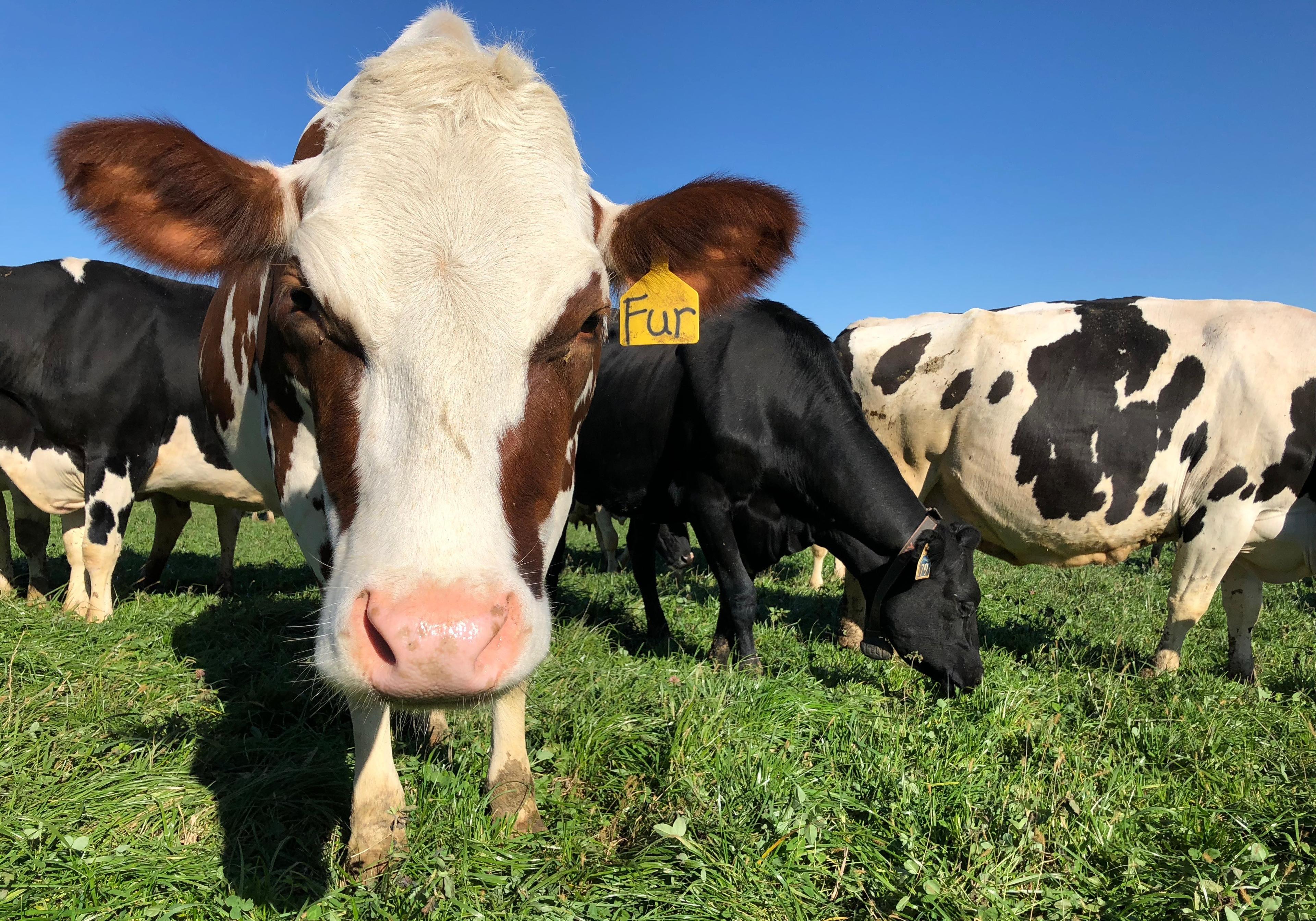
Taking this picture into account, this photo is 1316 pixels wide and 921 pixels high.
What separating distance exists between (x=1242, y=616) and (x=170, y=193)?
6.63 metres

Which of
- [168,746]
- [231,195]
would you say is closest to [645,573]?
[168,746]

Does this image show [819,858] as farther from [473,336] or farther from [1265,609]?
[1265,609]

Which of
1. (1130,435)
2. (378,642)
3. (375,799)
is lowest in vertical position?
(375,799)

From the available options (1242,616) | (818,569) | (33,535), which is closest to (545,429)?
(1242,616)

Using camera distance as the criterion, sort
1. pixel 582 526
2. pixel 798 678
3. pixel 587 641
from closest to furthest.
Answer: pixel 798 678 → pixel 587 641 → pixel 582 526

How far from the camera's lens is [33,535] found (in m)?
6.45

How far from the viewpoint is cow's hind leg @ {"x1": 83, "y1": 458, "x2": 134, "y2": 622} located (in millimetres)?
5348

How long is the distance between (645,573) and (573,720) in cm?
280

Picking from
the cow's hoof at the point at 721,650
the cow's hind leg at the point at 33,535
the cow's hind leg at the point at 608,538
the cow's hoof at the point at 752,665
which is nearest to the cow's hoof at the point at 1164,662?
the cow's hoof at the point at 752,665

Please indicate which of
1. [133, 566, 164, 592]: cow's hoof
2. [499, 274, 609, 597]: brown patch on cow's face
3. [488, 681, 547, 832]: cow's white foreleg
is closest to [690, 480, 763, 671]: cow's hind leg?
[488, 681, 547, 832]: cow's white foreleg

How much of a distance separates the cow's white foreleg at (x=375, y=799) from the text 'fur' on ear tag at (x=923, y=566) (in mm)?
3055

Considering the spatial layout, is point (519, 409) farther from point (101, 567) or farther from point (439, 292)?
point (101, 567)

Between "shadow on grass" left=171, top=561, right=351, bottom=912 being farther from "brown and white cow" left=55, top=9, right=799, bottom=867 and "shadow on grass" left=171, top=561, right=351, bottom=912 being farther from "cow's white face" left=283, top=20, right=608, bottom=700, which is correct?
"cow's white face" left=283, top=20, right=608, bottom=700

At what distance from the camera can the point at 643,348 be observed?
5730mm
